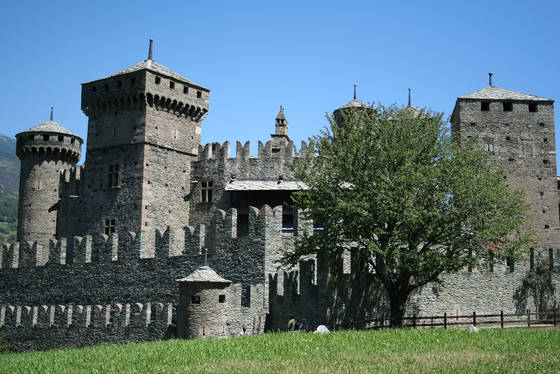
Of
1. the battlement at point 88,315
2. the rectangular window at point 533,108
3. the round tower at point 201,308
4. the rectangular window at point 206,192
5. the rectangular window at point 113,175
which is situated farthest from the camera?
the rectangular window at point 533,108

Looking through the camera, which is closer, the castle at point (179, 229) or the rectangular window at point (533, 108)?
the castle at point (179, 229)

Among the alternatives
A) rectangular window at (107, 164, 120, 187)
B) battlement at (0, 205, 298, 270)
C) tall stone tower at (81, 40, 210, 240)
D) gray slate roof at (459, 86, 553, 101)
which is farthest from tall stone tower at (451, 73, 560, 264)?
rectangular window at (107, 164, 120, 187)

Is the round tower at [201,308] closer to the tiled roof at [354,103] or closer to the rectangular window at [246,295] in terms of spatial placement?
the rectangular window at [246,295]

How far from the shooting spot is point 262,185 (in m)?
39.9

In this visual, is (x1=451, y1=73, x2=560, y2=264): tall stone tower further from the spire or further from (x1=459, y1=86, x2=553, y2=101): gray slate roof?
the spire

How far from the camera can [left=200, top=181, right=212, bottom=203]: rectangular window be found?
40728 millimetres

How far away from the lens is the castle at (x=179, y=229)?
27.6 meters

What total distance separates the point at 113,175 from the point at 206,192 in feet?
18.0

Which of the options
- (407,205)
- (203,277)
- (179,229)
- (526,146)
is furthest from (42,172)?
(526,146)

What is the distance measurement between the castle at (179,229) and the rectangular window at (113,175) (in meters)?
0.08

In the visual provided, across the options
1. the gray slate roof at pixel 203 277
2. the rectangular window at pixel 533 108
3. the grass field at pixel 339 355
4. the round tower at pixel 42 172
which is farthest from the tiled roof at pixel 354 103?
the grass field at pixel 339 355

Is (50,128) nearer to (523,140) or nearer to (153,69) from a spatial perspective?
(153,69)

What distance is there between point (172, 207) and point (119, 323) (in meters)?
11.7

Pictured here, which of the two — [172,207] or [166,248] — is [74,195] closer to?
[172,207]
